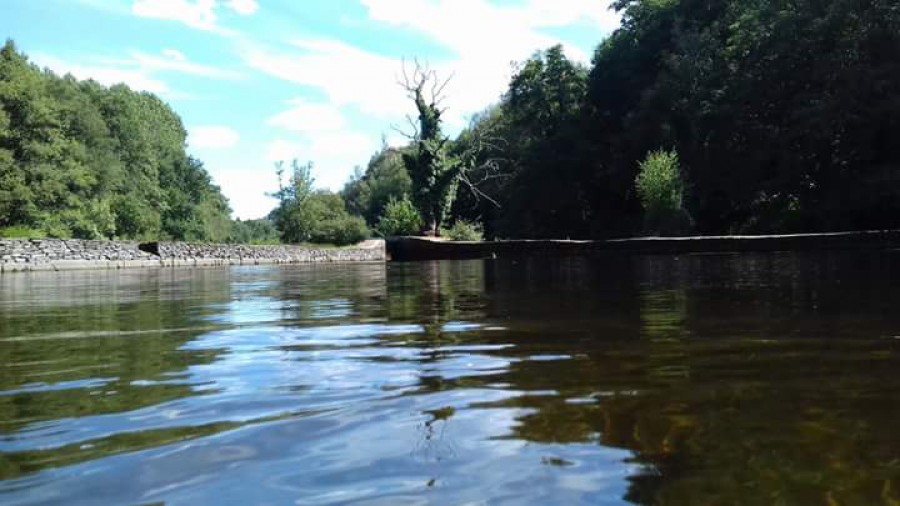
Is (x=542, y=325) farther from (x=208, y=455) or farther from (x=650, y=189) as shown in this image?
(x=650, y=189)

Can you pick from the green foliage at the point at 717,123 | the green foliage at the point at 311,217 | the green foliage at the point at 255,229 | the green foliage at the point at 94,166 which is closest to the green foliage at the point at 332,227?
the green foliage at the point at 311,217

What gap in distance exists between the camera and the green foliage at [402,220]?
37.6 metres

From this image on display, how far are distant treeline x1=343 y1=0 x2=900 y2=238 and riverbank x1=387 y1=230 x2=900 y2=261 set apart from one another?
5.02 metres

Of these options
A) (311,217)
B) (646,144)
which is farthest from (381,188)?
(646,144)

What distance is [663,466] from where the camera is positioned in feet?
5.45

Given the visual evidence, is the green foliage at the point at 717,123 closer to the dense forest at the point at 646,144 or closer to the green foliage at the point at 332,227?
the dense forest at the point at 646,144

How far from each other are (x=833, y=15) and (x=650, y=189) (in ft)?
36.1

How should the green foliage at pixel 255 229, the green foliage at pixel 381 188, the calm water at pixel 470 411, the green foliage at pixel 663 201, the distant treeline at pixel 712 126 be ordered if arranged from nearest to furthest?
the calm water at pixel 470 411, the green foliage at pixel 663 201, the distant treeline at pixel 712 126, the green foliage at pixel 381 188, the green foliage at pixel 255 229

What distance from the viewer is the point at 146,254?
1118 inches

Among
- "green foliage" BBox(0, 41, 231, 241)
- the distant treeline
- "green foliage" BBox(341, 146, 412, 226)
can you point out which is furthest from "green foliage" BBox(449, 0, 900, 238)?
"green foliage" BBox(0, 41, 231, 241)

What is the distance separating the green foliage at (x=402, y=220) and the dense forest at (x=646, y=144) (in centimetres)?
9

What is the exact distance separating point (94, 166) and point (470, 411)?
57.7 meters

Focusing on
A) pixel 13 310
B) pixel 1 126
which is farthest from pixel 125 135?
pixel 13 310

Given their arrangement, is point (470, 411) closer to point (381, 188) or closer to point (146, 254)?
point (146, 254)
